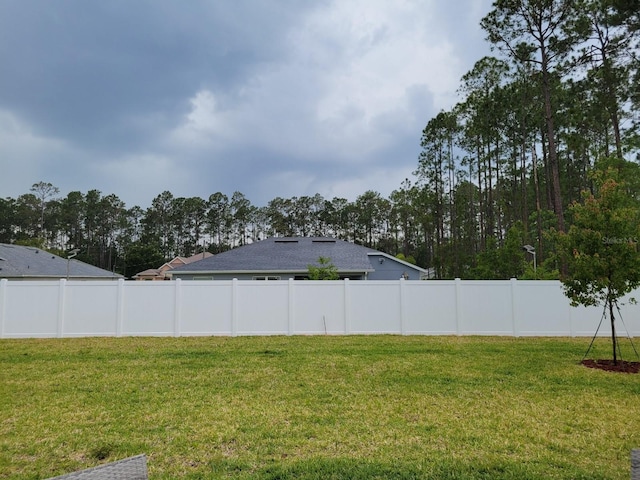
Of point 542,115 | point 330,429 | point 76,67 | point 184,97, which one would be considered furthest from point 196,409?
point 542,115

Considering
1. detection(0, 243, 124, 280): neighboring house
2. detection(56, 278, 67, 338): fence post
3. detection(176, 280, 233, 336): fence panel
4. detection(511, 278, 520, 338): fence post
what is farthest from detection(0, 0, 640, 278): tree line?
detection(0, 243, 124, 280): neighboring house

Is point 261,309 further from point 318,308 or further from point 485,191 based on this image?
point 485,191

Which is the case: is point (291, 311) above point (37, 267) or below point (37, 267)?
below

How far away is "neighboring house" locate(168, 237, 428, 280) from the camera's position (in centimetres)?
1773

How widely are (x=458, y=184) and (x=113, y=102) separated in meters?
24.2

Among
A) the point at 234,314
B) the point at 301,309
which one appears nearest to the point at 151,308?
the point at 234,314

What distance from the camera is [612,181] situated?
7.52 m

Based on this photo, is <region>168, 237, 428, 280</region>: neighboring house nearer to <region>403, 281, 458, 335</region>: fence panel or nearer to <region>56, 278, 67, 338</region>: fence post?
<region>403, 281, 458, 335</region>: fence panel

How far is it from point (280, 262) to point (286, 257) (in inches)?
29.0

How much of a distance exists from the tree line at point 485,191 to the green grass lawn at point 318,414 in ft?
14.8

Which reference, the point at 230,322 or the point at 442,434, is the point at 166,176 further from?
the point at 442,434

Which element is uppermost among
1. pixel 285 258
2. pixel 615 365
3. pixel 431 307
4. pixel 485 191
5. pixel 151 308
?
pixel 485 191

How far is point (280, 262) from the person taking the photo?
726 inches

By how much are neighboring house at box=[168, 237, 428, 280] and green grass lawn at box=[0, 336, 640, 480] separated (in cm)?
928
